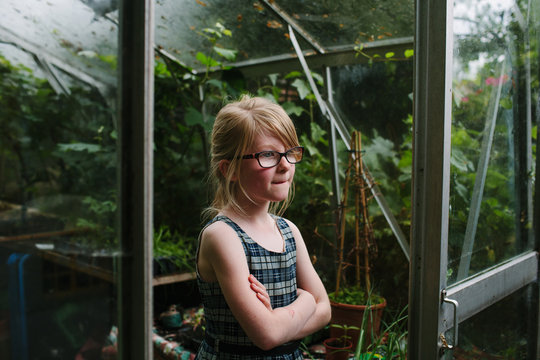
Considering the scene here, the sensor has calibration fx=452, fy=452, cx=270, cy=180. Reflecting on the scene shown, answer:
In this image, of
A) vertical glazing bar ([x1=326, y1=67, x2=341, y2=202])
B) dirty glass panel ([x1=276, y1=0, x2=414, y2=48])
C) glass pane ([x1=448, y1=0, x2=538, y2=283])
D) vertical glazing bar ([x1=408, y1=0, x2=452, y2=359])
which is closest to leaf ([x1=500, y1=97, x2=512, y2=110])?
glass pane ([x1=448, y1=0, x2=538, y2=283])

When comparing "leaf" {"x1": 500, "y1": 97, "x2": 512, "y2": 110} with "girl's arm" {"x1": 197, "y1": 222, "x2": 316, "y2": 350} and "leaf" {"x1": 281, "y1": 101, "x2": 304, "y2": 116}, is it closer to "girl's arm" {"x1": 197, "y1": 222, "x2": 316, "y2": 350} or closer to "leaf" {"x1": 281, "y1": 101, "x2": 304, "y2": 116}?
"leaf" {"x1": 281, "y1": 101, "x2": 304, "y2": 116}

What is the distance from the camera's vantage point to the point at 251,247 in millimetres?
1187

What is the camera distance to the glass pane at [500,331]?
5.60ft

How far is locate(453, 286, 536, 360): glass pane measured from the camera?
1707mm

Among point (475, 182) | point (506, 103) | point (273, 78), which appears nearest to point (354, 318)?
point (475, 182)

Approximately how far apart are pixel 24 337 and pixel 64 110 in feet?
1.57

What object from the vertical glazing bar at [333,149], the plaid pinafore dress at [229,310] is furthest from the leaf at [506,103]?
the plaid pinafore dress at [229,310]

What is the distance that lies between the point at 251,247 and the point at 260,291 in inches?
4.8

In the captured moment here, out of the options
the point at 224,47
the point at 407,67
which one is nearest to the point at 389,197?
the point at 407,67

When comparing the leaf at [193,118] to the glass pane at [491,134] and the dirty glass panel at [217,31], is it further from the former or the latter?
the glass pane at [491,134]

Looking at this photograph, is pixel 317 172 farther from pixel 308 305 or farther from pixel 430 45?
pixel 308 305

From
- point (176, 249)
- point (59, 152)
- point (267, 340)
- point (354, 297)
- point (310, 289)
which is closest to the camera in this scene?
point (59, 152)

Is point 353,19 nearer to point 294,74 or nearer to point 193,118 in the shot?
point 294,74

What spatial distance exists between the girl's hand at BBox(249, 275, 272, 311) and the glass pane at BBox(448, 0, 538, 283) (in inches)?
28.0
